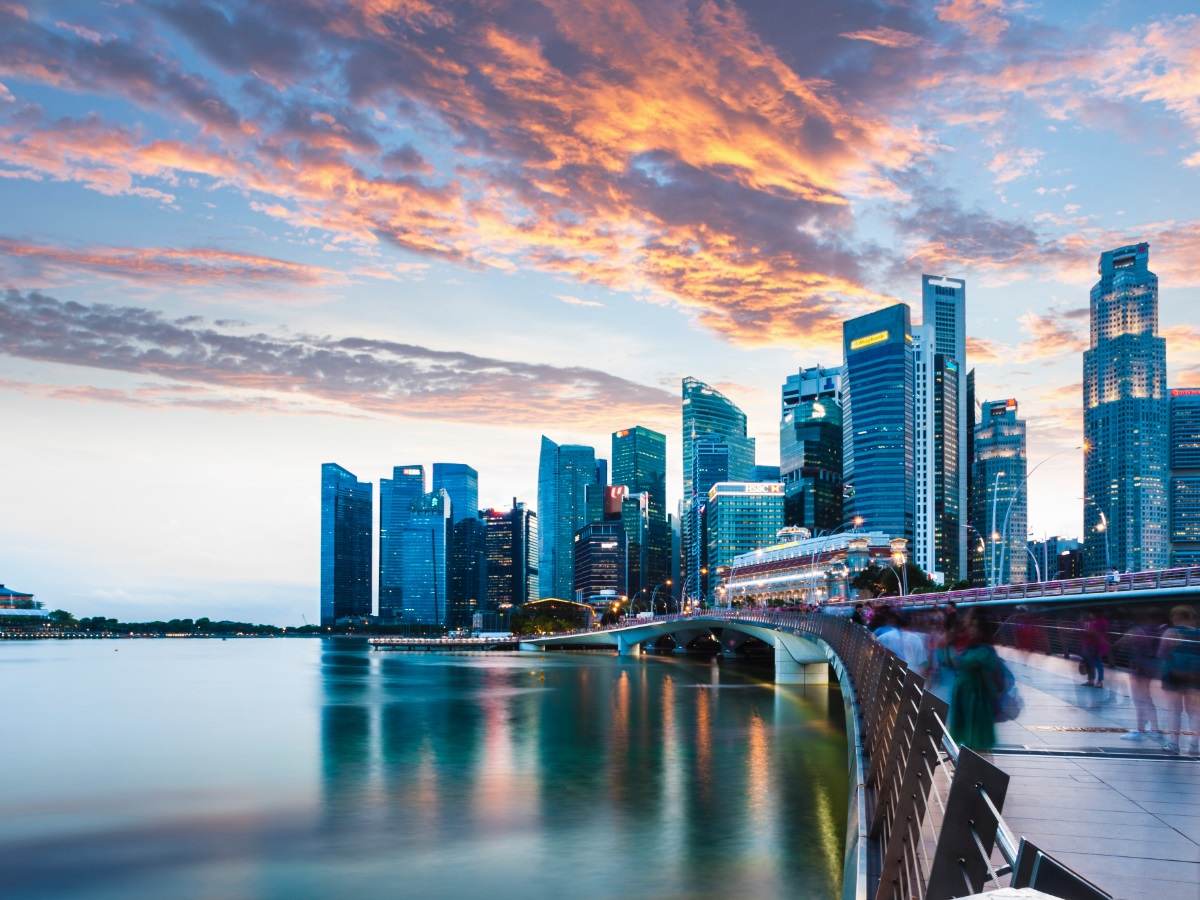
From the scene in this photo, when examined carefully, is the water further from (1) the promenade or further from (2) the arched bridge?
(1) the promenade

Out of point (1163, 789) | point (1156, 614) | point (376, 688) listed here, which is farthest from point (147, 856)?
point (376, 688)

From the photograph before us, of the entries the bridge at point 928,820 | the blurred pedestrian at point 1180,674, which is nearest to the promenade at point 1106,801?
the blurred pedestrian at point 1180,674

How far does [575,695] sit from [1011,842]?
81.6m

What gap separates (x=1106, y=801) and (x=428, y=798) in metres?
30.5

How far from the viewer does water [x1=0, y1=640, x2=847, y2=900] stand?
89.1 ft

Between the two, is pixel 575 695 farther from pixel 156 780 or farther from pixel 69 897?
pixel 69 897

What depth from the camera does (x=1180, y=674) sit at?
15.1 m


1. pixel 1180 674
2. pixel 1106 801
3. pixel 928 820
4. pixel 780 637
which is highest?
pixel 1180 674

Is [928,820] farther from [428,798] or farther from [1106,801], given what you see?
[428,798]

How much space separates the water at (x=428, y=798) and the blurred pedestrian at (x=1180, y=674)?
38.1ft

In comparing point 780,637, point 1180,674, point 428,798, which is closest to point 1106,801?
point 1180,674

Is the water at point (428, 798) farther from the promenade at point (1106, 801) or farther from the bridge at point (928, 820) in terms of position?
the promenade at point (1106, 801)

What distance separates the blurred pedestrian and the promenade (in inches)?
18.6

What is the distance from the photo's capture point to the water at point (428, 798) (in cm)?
2717
